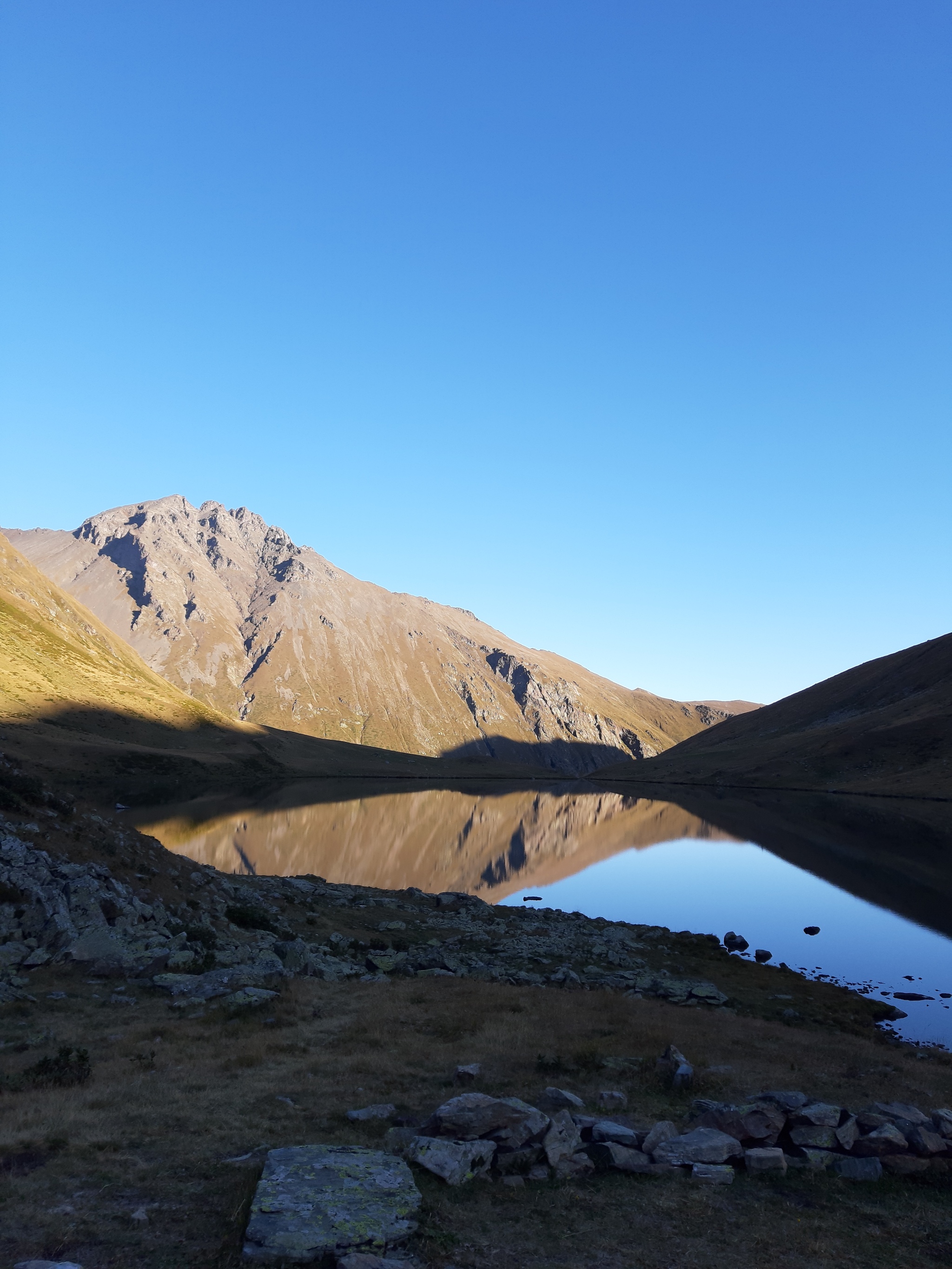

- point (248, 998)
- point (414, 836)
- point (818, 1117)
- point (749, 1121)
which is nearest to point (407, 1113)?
point (749, 1121)

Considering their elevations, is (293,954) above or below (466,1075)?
below

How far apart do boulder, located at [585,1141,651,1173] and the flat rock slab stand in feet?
12.3

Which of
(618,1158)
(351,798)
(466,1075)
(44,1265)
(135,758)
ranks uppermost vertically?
(618,1158)

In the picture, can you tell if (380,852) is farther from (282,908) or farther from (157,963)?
(157,963)

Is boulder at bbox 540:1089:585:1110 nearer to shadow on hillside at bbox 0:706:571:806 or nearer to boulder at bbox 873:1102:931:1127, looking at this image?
boulder at bbox 873:1102:931:1127

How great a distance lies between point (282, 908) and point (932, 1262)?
3853 centimetres

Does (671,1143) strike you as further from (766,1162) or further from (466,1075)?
(466,1075)

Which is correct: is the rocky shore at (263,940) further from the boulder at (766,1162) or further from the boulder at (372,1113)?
the boulder at (766,1162)

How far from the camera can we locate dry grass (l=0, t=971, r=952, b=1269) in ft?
35.1

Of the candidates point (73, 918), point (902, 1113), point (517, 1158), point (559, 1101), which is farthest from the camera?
point (73, 918)

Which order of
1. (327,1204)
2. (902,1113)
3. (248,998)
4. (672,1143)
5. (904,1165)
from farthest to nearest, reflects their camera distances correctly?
(248,998)
(902,1113)
(672,1143)
(904,1165)
(327,1204)

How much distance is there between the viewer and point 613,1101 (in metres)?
16.4

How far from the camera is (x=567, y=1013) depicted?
25.3m

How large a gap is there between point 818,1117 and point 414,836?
3577 inches
